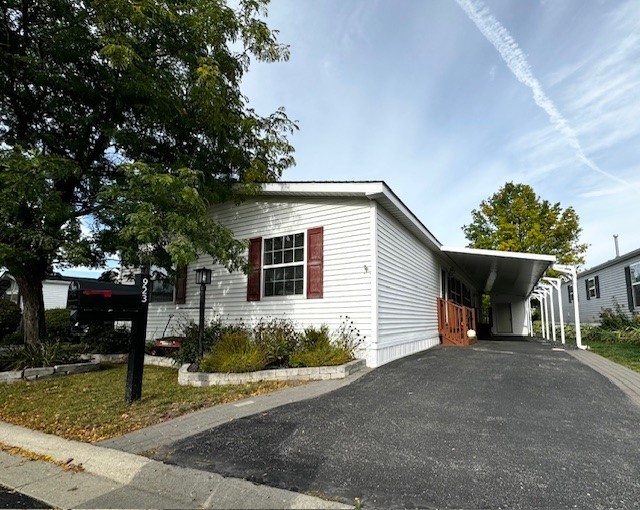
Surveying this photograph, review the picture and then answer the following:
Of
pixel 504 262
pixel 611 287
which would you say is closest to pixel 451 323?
pixel 504 262

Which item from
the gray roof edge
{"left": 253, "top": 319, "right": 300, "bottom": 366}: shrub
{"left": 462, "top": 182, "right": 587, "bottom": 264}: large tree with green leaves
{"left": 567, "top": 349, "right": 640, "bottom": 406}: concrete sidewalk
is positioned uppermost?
{"left": 462, "top": 182, "right": 587, "bottom": 264}: large tree with green leaves

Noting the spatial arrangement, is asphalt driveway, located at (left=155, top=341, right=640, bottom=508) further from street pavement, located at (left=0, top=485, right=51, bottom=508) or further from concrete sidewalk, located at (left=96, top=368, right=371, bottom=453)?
street pavement, located at (left=0, top=485, right=51, bottom=508)

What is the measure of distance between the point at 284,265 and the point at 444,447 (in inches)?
238

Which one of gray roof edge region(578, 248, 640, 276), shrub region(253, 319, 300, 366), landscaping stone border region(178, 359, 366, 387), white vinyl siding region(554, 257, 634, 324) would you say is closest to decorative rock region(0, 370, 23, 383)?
landscaping stone border region(178, 359, 366, 387)

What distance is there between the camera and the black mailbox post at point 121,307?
196 inches

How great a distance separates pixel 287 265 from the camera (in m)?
9.00

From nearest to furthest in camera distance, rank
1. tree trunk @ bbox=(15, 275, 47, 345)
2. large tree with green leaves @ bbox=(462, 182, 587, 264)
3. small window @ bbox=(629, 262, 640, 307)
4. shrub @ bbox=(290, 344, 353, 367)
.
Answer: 1. shrub @ bbox=(290, 344, 353, 367)
2. tree trunk @ bbox=(15, 275, 47, 345)
3. small window @ bbox=(629, 262, 640, 307)
4. large tree with green leaves @ bbox=(462, 182, 587, 264)

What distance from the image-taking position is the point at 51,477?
3277 mm

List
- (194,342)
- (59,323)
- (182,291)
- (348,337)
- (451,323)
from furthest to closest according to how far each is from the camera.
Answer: (59,323) < (451,323) < (182,291) < (194,342) < (348,337)

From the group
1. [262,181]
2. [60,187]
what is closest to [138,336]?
[262,181]

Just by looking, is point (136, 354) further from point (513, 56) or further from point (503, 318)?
point (503, 318)

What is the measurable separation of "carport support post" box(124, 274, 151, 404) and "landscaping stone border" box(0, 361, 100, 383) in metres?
3.56

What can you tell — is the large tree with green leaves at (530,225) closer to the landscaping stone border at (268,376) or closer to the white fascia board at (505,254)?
the white fascia board at (505,254)

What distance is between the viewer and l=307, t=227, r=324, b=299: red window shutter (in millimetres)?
8391
